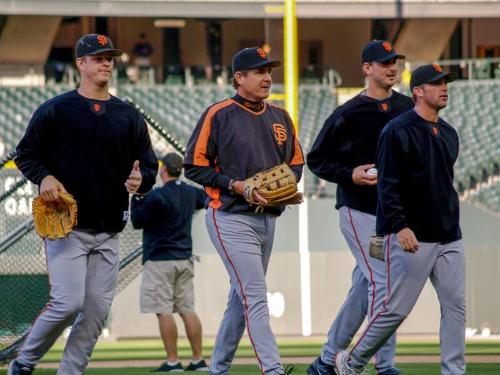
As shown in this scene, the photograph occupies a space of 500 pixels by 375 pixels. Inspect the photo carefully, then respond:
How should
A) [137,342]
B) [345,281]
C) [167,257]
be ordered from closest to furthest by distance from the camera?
[167,257]
[137,342]
[345,281]

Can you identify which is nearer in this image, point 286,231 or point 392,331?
point 392,331

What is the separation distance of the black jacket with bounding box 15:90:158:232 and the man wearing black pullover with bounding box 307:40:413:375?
1.54m

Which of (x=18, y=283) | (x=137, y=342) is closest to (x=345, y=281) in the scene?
(x=137, y=342)

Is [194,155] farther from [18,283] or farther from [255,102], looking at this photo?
[18,283]

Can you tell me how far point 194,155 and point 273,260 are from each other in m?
8.71

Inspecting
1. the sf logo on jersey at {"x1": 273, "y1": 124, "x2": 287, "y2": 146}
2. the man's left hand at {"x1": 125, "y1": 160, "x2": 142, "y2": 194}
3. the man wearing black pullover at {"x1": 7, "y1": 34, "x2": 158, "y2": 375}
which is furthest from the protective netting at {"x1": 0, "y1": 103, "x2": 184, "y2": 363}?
the sf logo on jersey at {"x1": 273, "y1": 124, "x2": 287, "y2": 146}

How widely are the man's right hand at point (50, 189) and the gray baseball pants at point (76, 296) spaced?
0.28m

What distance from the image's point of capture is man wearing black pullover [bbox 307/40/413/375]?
331 inches

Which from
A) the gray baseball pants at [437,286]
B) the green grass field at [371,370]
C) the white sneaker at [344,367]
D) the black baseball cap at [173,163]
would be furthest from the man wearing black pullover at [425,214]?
the black baseball cap at [173,163]

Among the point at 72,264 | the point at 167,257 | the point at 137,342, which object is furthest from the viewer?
the point at 137,342

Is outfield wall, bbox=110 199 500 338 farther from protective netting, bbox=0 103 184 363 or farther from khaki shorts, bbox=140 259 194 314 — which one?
khaki shorts, bbox=140 259 194 314

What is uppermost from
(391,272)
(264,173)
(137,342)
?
(264,173)

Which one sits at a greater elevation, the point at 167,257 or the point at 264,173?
the point at 264,173

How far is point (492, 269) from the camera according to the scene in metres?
16.1
